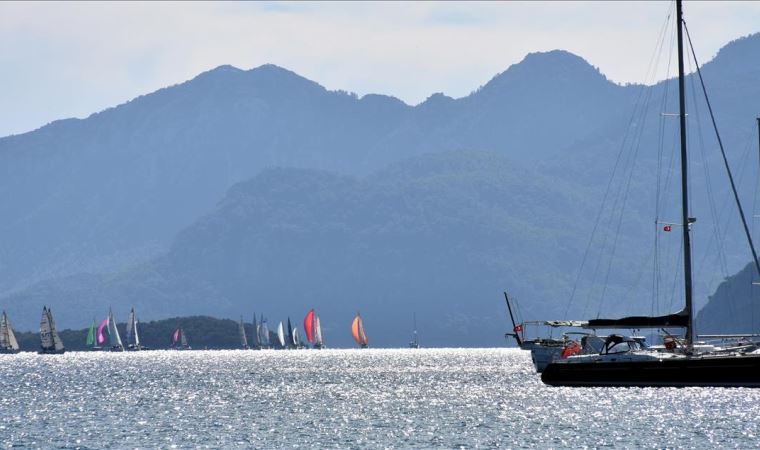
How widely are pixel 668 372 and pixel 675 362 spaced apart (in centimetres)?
108

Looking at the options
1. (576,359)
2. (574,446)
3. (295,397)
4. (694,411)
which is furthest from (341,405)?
(574,446)

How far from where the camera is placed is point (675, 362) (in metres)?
97.2

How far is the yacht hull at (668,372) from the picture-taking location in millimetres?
94250

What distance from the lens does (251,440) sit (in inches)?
3425

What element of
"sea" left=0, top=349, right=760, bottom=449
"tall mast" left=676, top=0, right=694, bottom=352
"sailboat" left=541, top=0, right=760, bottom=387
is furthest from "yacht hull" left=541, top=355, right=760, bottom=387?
"tall mast" left=676, top=0, right=694, bottom=352

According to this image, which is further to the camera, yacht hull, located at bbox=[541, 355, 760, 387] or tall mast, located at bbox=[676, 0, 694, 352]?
tall mast, located at bbox=[676, 0, 694, 352]

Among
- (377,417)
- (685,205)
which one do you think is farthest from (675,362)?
(377,417)

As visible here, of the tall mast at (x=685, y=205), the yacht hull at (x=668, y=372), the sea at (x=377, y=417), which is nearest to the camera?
the sea at (x=377, y=417)

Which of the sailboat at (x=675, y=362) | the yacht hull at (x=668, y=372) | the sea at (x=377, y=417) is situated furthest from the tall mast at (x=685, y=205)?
the sea at (x=377, y=417)

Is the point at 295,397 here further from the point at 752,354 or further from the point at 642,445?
the point at 642,445

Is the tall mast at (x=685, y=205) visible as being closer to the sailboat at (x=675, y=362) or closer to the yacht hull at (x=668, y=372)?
the sailboat at (x=675, y=362)

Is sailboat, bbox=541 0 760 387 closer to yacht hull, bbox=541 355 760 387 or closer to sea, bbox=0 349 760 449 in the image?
yacht hull, bbox=541 355 760 387

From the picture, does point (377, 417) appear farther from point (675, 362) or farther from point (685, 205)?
point (685, 205)

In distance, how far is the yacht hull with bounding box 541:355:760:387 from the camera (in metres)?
94.2
